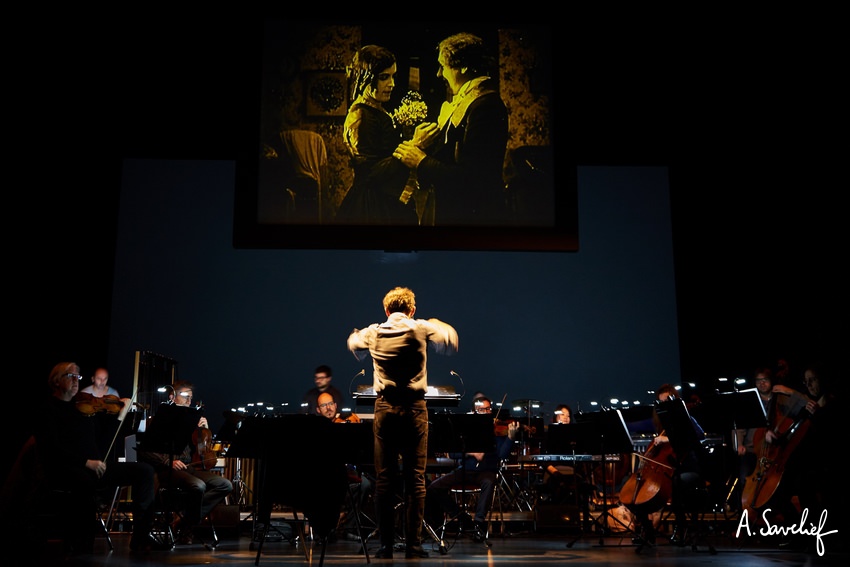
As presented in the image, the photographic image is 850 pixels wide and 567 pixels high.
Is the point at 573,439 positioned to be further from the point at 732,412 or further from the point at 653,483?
the point at 732,412

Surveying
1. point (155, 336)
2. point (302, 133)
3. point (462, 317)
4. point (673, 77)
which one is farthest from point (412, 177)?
point (155, 336)

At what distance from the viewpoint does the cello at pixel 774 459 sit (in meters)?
6.09

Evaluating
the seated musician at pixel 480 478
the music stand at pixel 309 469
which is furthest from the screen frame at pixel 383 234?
the music stand at pixel 309 469

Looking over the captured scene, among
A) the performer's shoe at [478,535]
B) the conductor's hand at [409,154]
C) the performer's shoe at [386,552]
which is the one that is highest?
the conductor's hand at [409,154]

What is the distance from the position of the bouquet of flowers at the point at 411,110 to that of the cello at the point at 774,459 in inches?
183

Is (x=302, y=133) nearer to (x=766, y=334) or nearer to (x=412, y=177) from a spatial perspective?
(x=412, y=177)

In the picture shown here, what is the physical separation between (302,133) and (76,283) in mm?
3121

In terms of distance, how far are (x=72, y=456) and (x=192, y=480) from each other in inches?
42.8

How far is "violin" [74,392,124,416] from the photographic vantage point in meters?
6.17

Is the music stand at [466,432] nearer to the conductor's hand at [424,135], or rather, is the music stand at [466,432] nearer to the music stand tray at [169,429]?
the music stand tray at [169,429]

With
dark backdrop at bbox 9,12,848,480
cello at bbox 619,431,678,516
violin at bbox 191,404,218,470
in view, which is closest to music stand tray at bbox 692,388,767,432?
cello at bbox 619,431,678,516

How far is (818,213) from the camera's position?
8.75 metres

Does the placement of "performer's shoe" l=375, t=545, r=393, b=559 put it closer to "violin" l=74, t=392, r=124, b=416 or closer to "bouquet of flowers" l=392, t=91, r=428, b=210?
"violin" l=74, t=392, r=124, b=416

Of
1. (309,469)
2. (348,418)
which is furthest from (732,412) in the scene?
(309,469)
